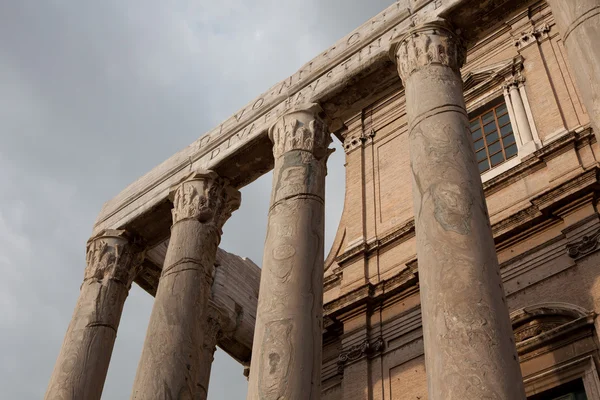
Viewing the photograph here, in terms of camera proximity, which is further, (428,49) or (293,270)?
(428,49)

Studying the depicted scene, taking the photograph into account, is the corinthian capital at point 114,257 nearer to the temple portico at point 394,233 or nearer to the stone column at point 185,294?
the temple portico at point 394,233

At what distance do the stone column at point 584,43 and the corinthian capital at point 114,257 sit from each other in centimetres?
901

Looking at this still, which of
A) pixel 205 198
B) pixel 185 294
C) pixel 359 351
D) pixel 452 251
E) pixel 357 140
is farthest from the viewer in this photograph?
pixel 357 140

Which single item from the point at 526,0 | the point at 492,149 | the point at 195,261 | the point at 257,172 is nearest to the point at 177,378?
the point at 195,261

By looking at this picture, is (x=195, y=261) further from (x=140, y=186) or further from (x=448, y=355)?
(x=448, y=355)

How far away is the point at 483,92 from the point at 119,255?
9282 millimetres

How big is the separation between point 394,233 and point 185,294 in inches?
254

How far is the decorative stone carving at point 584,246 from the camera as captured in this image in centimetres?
1255

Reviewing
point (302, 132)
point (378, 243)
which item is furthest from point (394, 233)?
point (302, 132)

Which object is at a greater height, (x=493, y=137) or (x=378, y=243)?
(x=493, y=137)

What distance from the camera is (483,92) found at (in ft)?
57.9

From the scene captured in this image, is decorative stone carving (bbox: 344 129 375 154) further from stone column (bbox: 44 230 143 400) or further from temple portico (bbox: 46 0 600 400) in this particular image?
stone column (bbox: 44 230 143 400)

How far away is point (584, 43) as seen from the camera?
7.98 m

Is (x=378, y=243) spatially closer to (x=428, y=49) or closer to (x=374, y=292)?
(x=374, y=292)
